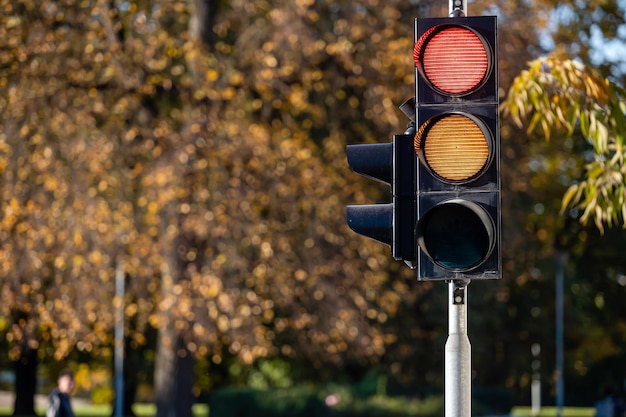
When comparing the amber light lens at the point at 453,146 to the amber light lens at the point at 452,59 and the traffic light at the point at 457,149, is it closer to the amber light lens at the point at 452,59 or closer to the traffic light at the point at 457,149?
the traffic light at the point at 457,149

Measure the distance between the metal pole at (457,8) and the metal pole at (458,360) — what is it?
1.23 metres

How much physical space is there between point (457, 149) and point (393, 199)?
0.45 meters

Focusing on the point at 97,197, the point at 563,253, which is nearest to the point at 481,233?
the point at 97,197

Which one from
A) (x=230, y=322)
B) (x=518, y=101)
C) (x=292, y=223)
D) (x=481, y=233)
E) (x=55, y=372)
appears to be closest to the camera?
(x=481, y=233)

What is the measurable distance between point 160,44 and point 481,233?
15.7 m

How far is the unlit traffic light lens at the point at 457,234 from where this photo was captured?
593cm

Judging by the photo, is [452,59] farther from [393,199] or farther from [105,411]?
[105,411]

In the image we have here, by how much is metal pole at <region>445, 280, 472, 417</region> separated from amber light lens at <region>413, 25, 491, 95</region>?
875mm

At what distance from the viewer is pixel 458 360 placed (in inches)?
243

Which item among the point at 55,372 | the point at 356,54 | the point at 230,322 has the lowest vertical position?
the point at 55,372

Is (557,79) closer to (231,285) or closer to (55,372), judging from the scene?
(231,285)

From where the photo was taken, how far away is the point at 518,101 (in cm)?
992

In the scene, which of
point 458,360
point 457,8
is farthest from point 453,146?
point 458,360

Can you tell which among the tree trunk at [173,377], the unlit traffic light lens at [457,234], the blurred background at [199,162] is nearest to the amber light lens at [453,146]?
the unlit traffic light lens at [457,234]
